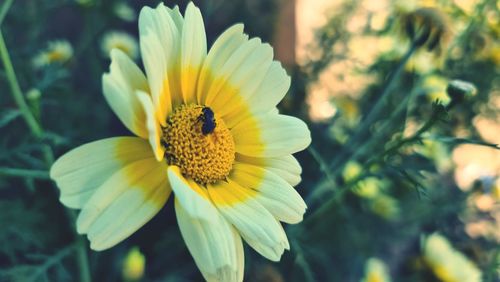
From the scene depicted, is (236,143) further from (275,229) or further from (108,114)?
(108,114)

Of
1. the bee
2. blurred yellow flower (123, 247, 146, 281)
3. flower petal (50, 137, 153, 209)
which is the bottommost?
blurred yellow flower (123, 247, 146, 281)

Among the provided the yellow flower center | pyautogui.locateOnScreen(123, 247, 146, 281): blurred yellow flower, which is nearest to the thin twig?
pyautogui.locateOnScreen(123, 247, 146, 281): blurred yellow flower

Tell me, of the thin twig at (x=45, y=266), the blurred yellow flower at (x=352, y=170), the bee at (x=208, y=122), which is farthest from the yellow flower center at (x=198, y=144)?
the blurred yellow flower at (x=352, y=170)

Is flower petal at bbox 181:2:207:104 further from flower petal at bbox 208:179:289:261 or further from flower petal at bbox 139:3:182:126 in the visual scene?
flower petal at bbox 208:179:289:261

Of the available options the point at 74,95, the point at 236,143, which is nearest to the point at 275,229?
the point at 236,143

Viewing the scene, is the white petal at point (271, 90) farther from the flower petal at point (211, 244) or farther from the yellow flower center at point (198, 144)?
the flower petal at point (211, 244)

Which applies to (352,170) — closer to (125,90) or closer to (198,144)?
(198,144)
